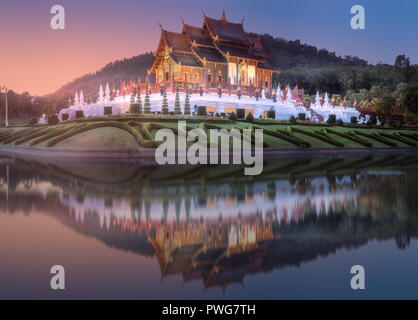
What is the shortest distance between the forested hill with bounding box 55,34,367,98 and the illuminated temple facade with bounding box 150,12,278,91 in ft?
182

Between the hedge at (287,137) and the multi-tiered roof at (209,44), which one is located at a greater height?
the multi-tiered roof at (209,44)

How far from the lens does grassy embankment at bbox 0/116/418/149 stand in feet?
105

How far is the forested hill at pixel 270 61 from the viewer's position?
123m

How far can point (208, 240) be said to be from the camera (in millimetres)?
8445

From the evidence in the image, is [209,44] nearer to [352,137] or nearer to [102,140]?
[352,137]

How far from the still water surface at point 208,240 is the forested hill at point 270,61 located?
10042 centimetres

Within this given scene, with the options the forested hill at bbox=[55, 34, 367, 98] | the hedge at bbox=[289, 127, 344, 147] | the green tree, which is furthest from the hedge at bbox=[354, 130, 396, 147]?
the forested hill at bbox=[55, 34, 367, 98]

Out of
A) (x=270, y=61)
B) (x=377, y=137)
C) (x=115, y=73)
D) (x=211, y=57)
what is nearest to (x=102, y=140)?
(x=377, y=137)

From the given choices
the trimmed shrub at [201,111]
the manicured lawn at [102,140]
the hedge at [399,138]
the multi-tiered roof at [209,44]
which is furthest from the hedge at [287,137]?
the multi-tiered roof at [209,44]

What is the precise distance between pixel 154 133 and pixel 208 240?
2588 centimetres

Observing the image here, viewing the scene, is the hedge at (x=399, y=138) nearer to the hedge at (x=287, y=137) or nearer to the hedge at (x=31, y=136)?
the hedge at (x=287, y=137)

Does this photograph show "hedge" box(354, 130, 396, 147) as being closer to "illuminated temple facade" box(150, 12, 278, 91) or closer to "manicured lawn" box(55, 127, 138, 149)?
"illuminated temple facade" box(150, 12, 278, 91)
